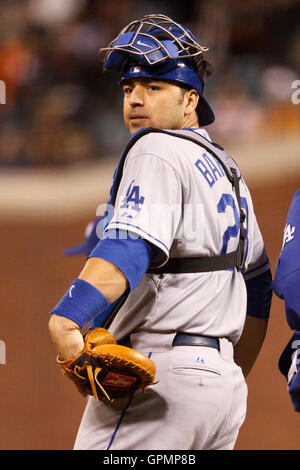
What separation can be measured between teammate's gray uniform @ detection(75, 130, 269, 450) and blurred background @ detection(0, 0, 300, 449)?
9.36ft

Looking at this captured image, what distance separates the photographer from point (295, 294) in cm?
177

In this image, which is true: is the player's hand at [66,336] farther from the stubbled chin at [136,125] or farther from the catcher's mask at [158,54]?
the catcher's mask at [158,54]

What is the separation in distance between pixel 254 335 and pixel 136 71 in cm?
81

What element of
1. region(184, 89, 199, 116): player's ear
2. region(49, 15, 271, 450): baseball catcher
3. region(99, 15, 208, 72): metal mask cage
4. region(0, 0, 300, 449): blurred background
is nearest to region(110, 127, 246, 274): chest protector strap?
region(49, 15, 271, 450): baseball catcher

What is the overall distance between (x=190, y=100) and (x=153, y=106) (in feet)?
0.44

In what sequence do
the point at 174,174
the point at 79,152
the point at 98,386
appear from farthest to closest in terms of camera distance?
the point at 79,152 → the point at 174,174 → the point at 98,386

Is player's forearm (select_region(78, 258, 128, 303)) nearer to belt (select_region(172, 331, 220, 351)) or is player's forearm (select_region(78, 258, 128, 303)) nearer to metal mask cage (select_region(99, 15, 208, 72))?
belt (select_region(172, 331, 220, 351))

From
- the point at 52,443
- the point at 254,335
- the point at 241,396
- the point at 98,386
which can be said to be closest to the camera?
the point at 98,386

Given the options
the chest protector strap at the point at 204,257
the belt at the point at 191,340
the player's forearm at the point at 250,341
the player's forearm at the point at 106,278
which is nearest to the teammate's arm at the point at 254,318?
the player's forearm at the point at 250,341

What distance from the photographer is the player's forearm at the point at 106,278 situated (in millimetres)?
1445

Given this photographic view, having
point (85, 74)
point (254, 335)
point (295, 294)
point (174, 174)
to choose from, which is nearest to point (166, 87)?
point (174, 174)

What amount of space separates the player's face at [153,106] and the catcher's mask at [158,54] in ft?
0.08

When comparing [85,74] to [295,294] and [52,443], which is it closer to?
[52,443]

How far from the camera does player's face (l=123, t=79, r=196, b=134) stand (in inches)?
70.7
